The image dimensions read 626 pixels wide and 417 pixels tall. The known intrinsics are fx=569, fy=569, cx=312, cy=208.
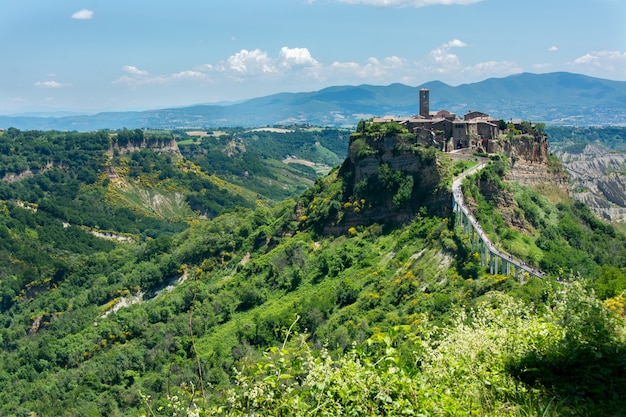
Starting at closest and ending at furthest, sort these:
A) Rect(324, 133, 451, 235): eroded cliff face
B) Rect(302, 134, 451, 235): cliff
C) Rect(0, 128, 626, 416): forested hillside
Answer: Rect(0, 128, 626, 416): forested hillside
Rect(324, 133, 451, 235): eroded cliff face
Rect(302, 134, 451, 235): cliff

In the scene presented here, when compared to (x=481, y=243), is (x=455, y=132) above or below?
above

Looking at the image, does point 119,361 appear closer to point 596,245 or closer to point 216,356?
point 216,356

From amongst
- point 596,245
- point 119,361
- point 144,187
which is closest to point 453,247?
point 596,245

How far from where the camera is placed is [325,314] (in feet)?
142

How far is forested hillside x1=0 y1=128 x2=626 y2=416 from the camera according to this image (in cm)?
1062

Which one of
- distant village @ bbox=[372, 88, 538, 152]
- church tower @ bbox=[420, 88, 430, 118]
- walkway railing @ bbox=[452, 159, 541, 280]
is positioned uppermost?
church tower @ bbox=[420, 88, 430, 118]

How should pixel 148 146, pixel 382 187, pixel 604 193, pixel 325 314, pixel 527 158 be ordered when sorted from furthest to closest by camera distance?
1. pixel 148 146
2. pixel 604 193
3. pixel 527 158
4. pixel 382 187
5. pixel 325 314

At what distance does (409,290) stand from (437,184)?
11.0 meters

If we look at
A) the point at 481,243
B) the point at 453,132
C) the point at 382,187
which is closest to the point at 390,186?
the point at 382,187

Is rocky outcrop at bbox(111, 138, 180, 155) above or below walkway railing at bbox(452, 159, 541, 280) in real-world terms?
above

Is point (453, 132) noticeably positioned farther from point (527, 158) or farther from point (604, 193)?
point (604, 193)

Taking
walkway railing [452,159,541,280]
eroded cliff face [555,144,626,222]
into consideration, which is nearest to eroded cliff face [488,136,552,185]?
walkway railing [452,159,541,280]

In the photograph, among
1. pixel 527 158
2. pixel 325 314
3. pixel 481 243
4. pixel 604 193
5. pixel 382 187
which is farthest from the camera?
pixel 604 193

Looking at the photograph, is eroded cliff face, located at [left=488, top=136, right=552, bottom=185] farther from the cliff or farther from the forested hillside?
the cliff
